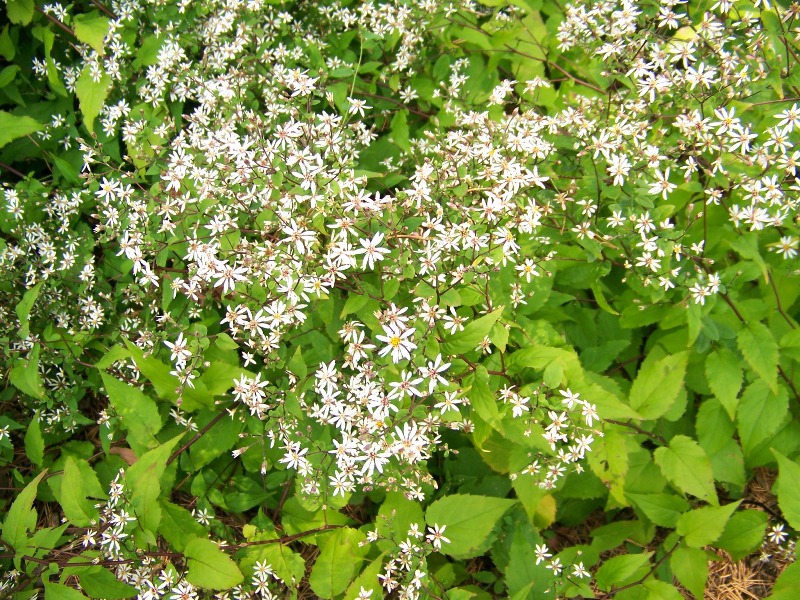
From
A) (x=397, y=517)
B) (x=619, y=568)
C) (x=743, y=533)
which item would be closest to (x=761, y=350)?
(x=743, y=533)

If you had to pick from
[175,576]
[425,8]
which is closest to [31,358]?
[175,576]

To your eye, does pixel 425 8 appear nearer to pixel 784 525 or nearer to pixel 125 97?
pixel 125 97

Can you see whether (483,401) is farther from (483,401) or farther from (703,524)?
(703,524)

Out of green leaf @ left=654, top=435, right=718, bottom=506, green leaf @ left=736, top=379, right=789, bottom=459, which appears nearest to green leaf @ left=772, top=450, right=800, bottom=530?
green leaf @ left=736, top=379, right=789, bottom=459

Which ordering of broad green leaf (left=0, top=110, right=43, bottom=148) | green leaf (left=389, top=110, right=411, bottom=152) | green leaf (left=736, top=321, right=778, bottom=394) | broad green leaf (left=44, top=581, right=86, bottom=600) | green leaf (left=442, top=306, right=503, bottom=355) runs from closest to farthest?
1. green leaf (left=442, top=306, right=503, bottom=355)
2. broad green leaf (left=44, top=581, right=86, bottom=600)
3. green leaf (left=736, top=321, right=778, bottom=394)
4. broad green leaf (left=0, top=110, right=43, bottom=148)
5. green leaf (left=389, top=110, right=411, bottom=152)

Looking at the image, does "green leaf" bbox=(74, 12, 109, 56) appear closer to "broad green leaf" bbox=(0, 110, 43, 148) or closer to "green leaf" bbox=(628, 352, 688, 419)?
"broad green leaf" bbox=(0, 110, 43, 148)

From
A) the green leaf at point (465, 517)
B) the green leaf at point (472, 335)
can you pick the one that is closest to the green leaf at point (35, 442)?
the green leaf at point (465, 517)

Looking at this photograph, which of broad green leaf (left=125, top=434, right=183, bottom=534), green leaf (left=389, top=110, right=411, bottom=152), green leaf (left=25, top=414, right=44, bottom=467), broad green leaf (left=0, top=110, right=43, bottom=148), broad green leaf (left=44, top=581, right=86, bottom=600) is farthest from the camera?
green leaf (left=389, top=110, right=411, bottom=152)

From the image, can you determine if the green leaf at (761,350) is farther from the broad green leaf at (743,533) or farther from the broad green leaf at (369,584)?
the broad green leaf at (369,584)
